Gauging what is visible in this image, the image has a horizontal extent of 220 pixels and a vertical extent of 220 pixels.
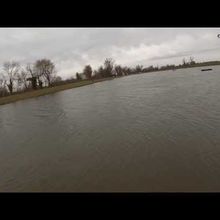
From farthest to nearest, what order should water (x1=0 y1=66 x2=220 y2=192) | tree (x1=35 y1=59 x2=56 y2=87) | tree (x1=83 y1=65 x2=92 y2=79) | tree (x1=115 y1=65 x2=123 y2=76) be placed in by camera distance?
tree (x1=115 y1=65 x2=123 y2=76) < tree (x1=83 y1=65 x2=92 y2=79) < tree (x1=35 y1=59 x2=56 y2=87) < water (x1=0 y1=66 x2=220 y2=192)

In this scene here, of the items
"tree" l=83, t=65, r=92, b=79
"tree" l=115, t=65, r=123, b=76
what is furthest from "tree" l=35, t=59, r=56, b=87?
"tree" l=115, t=65, r=123, b=76

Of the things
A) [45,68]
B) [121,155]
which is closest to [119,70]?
[45,68]

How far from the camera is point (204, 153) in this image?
823 centimetres

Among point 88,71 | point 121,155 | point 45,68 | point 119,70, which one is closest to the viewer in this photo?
point 121,155

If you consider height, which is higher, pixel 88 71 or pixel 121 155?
pixel 88 71

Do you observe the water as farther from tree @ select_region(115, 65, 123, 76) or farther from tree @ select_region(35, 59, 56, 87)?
tree @ select_region(115, 65, 123, 76)

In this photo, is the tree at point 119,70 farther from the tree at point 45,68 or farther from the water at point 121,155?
the water at point 121,155

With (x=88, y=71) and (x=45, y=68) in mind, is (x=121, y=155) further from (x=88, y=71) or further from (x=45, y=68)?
(x=88, y=71)

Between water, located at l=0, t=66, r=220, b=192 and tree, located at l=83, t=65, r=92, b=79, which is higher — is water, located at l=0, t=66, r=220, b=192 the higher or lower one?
the lower one

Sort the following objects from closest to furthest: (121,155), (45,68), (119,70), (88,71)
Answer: (121,155)
(45,68)
(88,71)
(119,70)
